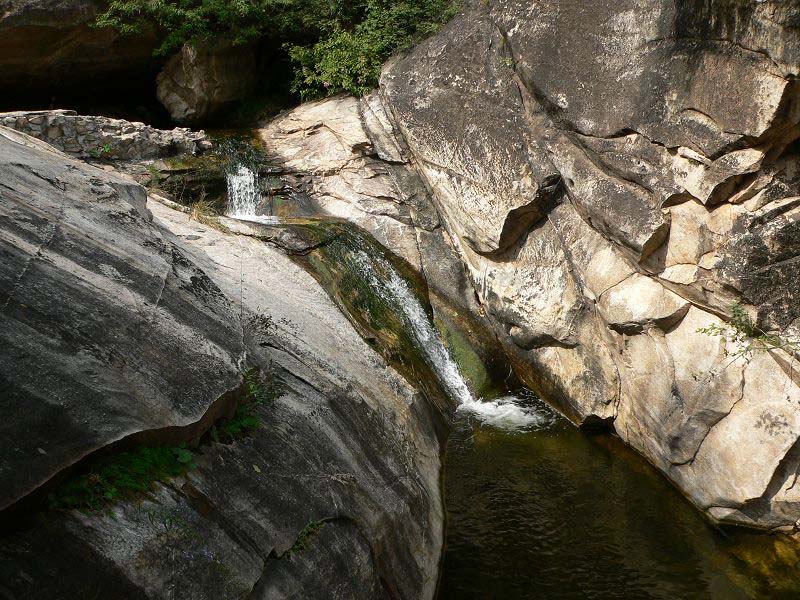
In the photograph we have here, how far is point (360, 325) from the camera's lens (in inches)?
352

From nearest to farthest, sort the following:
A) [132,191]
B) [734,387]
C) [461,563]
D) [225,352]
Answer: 1. [225,352]
2. [461,563]
3. [734,387]
4. [132,191]

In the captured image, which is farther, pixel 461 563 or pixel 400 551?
pixel 461 563

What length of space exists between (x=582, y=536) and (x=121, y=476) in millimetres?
4921

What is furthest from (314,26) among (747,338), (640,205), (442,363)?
(747,338)

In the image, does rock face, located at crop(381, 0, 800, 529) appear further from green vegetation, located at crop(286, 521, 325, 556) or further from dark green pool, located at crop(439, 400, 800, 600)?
green vegetation, located at crop(286, 521, 325, 556)

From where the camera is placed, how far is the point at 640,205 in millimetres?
7891

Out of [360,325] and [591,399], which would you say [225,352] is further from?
[591,399]

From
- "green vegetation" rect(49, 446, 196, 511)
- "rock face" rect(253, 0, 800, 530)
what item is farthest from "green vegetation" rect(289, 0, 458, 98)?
"green vegetation" rect(49, 446, 196, 511)

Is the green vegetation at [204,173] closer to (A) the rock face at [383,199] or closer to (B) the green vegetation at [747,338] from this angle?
(A) the rock face at [383,199]

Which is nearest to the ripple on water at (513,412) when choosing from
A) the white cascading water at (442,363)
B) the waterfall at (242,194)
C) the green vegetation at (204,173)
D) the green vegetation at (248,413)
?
the white cascading water at (442,363)

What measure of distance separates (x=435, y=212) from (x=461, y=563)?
594cm

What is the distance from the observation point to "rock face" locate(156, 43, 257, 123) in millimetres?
13617

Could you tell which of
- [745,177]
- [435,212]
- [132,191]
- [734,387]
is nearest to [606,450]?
[734,387]

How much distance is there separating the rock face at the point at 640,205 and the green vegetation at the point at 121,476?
5535 millimetres
